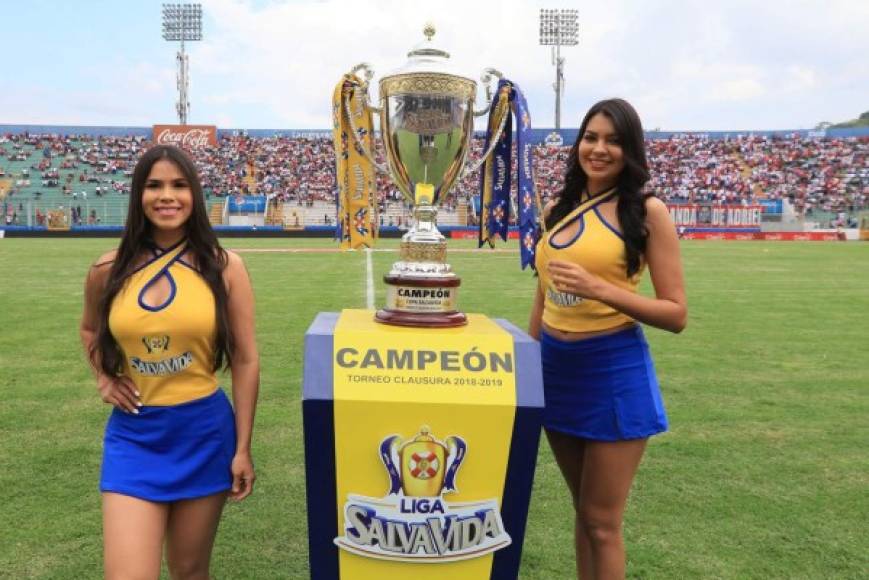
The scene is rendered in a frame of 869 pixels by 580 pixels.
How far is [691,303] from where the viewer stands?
37.3 feet

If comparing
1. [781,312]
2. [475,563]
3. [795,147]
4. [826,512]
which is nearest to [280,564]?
[475,563]

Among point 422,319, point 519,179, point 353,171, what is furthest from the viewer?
point 353,171

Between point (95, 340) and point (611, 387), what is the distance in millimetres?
1520

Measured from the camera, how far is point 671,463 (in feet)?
14.1

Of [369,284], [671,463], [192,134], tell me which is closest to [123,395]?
[671,463]

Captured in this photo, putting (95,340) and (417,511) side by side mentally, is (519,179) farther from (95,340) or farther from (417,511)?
(95,340)

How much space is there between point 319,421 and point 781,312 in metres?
9.77

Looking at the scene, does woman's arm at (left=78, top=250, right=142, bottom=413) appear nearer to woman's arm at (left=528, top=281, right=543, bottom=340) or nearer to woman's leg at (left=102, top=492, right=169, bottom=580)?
woman's leg at (left=102, top=492, right=169, bottom=580)

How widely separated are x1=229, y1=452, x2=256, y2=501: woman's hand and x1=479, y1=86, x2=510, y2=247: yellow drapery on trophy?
1587mm

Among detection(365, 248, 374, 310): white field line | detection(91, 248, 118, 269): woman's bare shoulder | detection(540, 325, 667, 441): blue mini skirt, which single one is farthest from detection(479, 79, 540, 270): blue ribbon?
detection(365, 248, 374, 310): white field line

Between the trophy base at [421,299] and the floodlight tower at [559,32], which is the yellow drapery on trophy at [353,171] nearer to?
the trophy base at [421,299]

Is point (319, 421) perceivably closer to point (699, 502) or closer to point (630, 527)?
point (630, 527)

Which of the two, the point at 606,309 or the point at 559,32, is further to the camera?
the point at 559,32

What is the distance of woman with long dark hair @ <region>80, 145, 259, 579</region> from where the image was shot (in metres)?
2.13
